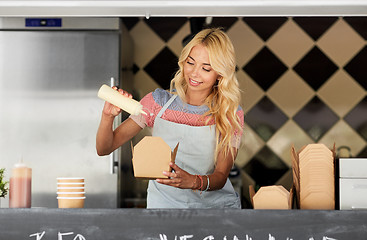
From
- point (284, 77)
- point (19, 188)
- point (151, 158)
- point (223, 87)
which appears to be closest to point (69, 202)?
point (19, 188)

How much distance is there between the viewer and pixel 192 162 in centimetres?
219

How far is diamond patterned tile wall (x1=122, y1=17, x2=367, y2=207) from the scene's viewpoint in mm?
4109

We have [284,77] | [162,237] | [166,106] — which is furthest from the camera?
[284,77]

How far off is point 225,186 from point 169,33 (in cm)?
228

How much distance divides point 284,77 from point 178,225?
2784 millimetres

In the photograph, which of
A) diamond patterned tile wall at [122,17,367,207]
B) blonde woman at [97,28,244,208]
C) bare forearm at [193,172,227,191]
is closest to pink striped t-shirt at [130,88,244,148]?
blonde woman at [97,28,244,208]

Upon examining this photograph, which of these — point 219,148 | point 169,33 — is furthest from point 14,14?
point 169,33

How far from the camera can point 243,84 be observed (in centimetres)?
414

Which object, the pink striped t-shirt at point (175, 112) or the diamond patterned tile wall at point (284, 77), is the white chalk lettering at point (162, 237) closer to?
the pink striped t-shirt at point (175, 112)

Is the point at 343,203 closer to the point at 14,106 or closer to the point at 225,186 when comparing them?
the point at 225,186

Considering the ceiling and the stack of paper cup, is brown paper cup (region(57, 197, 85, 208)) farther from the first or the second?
the ceiling

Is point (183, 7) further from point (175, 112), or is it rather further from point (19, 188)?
point (19, 188)

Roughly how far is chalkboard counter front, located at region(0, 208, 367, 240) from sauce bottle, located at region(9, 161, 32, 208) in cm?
14

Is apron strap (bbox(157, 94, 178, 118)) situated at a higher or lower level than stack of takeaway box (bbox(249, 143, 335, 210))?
higher
